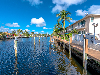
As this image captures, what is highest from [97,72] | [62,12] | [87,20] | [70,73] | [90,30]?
[62,12]

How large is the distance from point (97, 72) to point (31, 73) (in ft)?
20.2

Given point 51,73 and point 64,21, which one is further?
point 64,21

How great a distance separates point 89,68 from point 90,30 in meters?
25.2

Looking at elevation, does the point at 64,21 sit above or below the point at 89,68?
above

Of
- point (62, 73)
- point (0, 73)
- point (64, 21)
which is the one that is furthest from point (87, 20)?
point (0, 73)

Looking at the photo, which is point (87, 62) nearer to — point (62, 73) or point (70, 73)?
point (70, 73)

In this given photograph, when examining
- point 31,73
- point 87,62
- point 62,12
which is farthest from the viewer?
point 62,12

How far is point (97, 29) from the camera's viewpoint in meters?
29.2

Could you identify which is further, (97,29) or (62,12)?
(62,12)

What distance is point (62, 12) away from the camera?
3891cm

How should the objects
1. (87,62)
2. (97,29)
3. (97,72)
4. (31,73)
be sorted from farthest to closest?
(97,29) → (87,62) → (31,73) → (97,72)

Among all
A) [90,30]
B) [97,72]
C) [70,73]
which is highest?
[90,30]

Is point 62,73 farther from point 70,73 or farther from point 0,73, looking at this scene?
point 0,73

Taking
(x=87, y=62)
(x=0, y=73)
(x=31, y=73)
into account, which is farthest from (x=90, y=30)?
(x=0, y=73)
